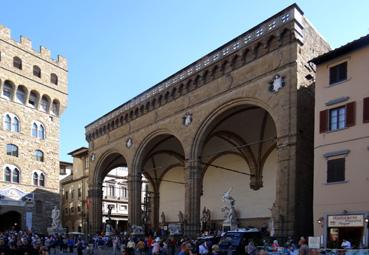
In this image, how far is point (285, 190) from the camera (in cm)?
2305

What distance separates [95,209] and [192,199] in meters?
17.7

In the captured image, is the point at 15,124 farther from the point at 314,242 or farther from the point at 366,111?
the point at 366,111

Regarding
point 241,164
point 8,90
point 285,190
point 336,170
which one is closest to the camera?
point 336,170

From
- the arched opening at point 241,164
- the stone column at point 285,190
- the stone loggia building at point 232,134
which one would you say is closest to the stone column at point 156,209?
the stone loggia building at point 232,134

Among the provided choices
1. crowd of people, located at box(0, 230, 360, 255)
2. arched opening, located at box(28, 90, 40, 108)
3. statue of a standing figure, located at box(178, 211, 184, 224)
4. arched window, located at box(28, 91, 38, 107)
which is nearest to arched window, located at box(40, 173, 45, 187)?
arched opening, located at box(28, 90, 40, 108)

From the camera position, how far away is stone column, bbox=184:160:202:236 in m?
29.7

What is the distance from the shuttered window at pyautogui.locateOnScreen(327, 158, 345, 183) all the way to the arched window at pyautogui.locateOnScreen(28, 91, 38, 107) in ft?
127

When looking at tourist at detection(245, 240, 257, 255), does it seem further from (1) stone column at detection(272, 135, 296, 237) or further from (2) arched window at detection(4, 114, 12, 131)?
(2) arched window at detection(4, 114, 12, 131)

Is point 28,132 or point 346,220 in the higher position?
point 28,132

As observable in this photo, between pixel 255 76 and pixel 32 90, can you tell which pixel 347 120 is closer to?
pixel 255 76

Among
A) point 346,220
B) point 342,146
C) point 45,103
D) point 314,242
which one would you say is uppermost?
point 45,103

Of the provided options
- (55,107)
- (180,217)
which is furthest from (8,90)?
(180,217)

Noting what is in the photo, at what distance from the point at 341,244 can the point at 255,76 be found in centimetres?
1069

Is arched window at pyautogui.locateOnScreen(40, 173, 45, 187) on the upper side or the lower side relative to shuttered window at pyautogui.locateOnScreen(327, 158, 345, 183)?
lower
